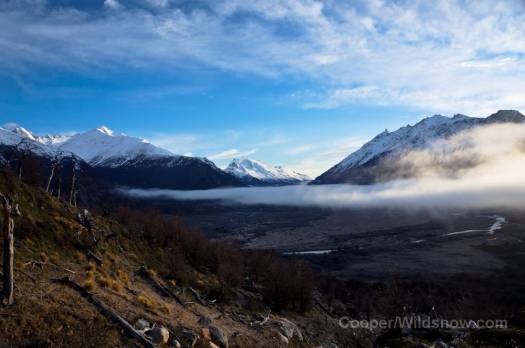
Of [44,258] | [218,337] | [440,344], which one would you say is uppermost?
[44,258]

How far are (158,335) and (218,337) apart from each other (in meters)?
4.20

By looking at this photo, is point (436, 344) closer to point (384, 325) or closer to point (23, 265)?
point (384, 325)

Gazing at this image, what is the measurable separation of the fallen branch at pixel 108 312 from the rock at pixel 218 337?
16.0 feet

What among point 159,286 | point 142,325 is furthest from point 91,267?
point 142,325

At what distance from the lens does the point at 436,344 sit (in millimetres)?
27422

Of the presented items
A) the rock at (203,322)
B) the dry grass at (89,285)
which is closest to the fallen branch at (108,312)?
the dry grass at (89,285)

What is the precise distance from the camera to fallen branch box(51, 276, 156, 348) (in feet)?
58.2

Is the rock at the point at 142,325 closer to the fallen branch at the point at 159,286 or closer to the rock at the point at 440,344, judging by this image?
the fallen branch at the point at 159,286

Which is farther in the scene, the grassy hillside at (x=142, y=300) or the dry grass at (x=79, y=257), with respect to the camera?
the dry grass at (x=79, y=257)

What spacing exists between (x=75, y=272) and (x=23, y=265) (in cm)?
363

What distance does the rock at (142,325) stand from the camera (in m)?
19.1

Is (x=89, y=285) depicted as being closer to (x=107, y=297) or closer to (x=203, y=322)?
(x=107, y=297)

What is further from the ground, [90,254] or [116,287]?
[90,254]

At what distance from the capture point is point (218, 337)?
2197 cm
